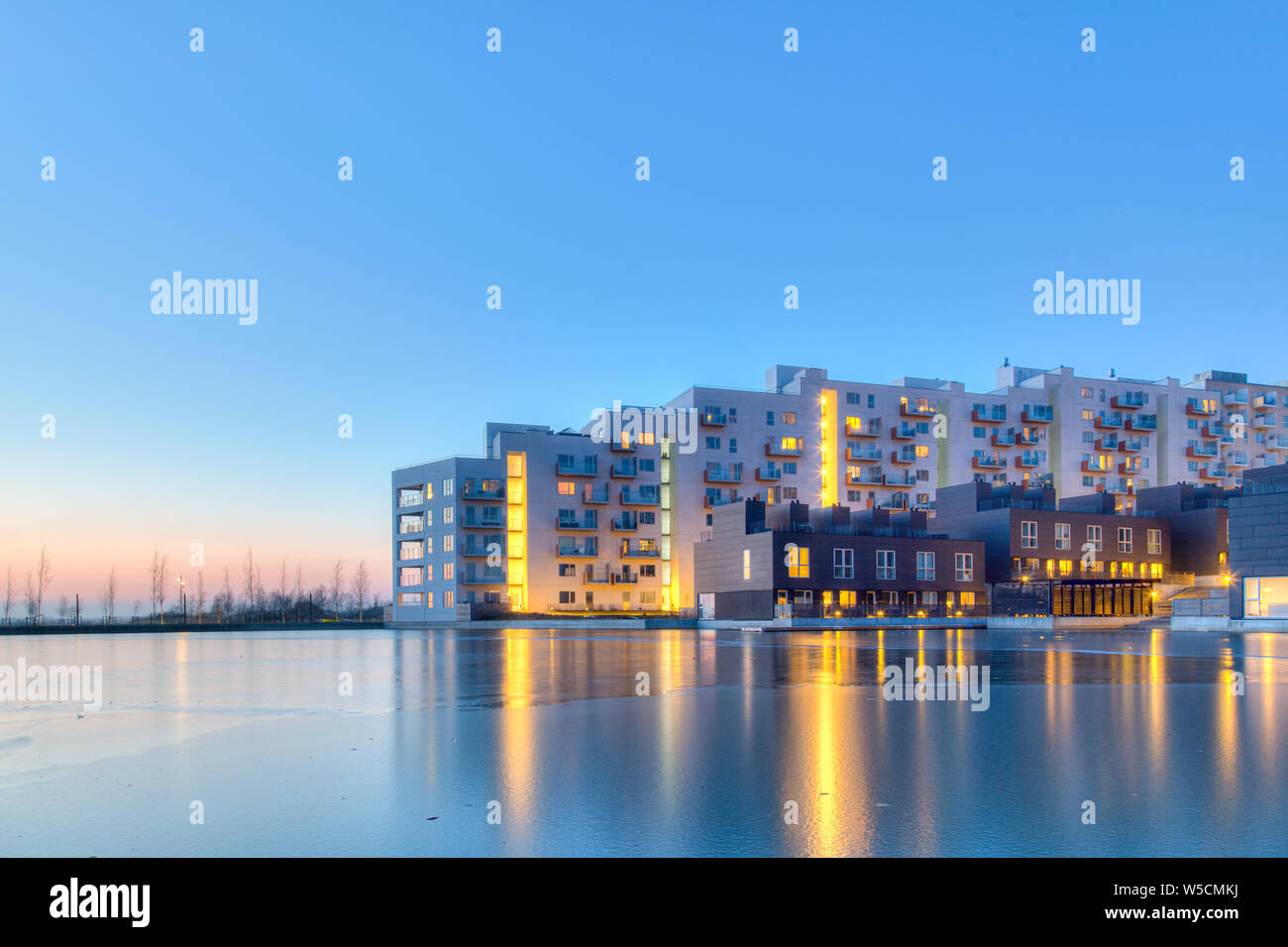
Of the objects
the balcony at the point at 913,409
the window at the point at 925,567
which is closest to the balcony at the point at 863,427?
the balcony at the point at 913,409

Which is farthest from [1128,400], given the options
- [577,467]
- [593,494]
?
[577,467]

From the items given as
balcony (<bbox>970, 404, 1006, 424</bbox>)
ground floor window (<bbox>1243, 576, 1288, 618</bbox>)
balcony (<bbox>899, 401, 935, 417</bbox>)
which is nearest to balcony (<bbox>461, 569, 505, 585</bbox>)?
balcony (<bbox>899, 401, 935, 417</bbox>)

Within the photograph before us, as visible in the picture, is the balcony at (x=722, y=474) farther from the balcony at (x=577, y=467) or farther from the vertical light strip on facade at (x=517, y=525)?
the vertical light strip on facade at (x=517, y=525)

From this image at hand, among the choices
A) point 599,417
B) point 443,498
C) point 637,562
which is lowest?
point 637,562

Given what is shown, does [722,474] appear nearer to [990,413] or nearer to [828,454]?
[828,454]

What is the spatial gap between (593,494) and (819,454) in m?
24.9

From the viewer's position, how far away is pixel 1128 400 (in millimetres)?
109938

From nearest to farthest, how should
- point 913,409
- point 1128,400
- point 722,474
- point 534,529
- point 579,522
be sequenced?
1. point 534,529
2. point 579,522
3. point 722,474
4. point 913,409
5. point 1128,400

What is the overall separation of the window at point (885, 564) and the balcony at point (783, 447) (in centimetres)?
2455

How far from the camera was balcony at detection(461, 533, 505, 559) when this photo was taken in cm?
8506

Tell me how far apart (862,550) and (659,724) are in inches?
2485

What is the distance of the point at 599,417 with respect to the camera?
307 ft
